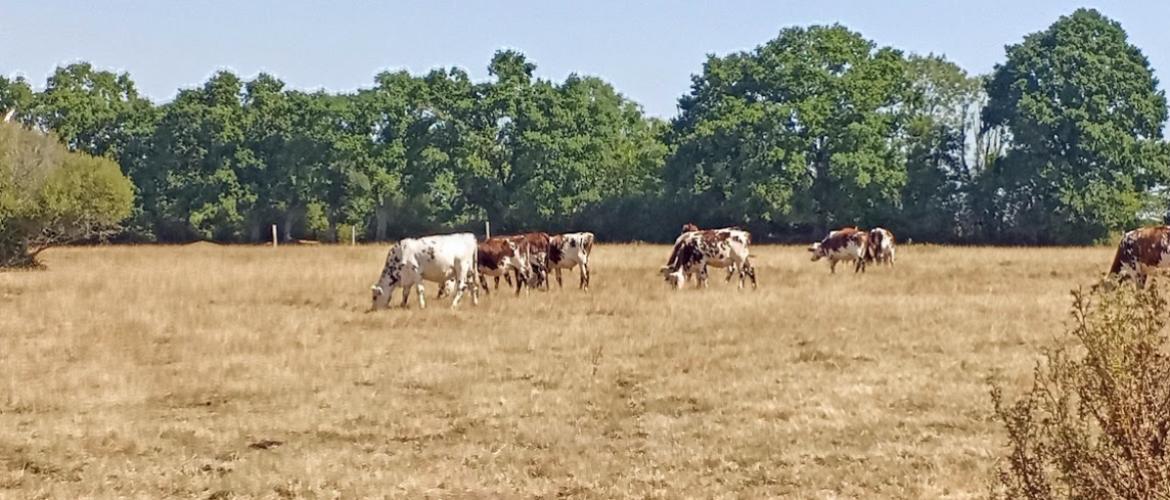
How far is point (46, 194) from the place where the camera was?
114ft

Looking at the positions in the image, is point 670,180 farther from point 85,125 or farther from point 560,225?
point 85,125

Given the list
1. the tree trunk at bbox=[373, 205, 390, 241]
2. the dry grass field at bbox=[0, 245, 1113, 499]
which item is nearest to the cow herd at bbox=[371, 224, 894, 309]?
the dry grass field at bbox=[0, 245, 1113, 499]

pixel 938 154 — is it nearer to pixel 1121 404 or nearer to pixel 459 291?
pixel 459 291

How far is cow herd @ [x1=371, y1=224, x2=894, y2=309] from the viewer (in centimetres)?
2262

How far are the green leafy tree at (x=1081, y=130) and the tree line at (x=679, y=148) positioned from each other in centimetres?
9

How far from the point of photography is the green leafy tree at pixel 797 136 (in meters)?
51.7

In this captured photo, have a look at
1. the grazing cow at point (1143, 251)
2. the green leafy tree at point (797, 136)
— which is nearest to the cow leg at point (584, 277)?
the grazing cow at point (1143, 251)

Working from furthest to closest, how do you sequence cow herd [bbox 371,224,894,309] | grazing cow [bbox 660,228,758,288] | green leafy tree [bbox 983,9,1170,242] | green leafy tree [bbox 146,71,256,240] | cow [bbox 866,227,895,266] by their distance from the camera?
green leafy tree [bbox 146,71,256,240], green leafy tree [bbox 983,9,1170,242], cow [bbox 866,227,895,266], grazing cow [bbox 660,228,758,288], cow herd [bbox 371,224,894,309]

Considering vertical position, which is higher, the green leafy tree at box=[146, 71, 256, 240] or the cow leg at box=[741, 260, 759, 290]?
the green leafy tree at box=[146, 71, 256, 240]

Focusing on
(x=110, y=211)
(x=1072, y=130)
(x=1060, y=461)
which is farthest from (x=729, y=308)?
(x=1072, y=130)

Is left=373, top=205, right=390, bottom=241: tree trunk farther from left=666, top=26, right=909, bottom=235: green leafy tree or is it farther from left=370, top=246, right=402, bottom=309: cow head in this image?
left=370, top=246, right=402, bottom=309: cow head

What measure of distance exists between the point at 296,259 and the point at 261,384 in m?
23.6

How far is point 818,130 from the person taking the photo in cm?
5256

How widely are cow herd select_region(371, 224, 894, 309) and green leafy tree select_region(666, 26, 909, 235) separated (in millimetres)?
21987
